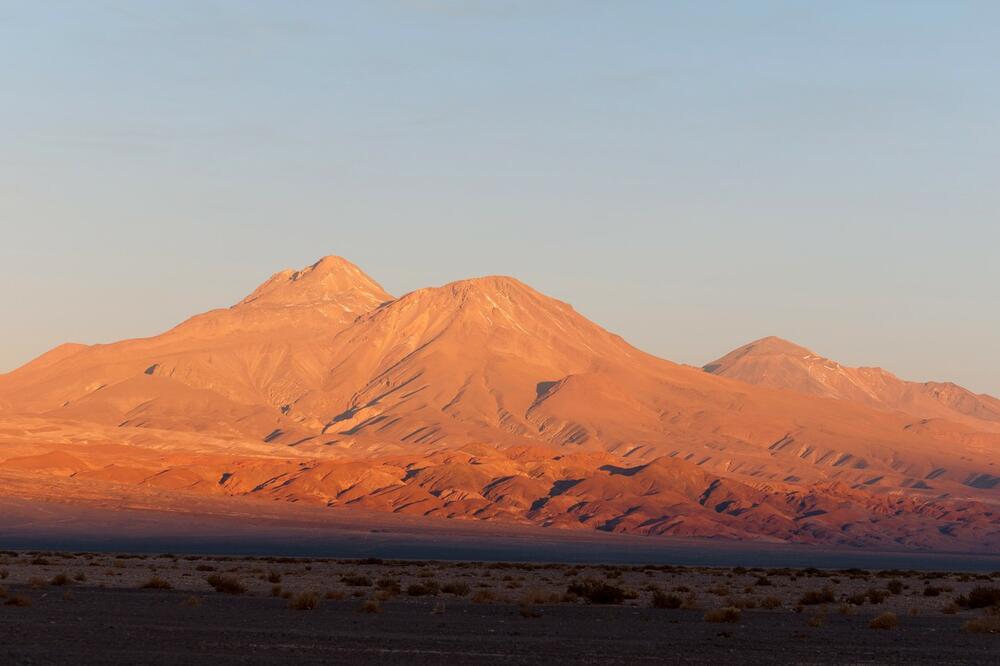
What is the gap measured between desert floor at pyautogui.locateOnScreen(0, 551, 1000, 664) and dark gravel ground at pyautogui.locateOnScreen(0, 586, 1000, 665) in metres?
0.04

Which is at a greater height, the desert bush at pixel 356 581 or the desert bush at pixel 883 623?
the desert bush at pixel 356 581

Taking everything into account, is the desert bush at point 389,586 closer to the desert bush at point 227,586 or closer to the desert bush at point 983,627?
the desert bush at point 227,586

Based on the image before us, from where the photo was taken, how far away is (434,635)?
25125mm

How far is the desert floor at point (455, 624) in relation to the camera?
71.8 ft

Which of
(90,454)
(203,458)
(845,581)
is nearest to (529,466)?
(203,458)

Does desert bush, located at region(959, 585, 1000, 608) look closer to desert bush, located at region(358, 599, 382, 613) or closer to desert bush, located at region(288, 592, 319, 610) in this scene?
desert bush, located at region(358, 599, 382, 613)

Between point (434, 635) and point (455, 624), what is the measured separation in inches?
92.5

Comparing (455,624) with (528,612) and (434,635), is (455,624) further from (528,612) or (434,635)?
(528,612)

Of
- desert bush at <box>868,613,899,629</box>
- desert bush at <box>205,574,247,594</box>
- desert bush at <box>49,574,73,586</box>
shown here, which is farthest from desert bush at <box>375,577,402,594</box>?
desert bush at <box>868,613,899,629</box>

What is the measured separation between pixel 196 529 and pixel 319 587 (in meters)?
80.7

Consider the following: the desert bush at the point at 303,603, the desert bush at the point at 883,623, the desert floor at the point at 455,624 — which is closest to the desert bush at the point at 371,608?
the desert floor at the point at 455,624

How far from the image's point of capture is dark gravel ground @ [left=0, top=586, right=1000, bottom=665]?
70.2 ft

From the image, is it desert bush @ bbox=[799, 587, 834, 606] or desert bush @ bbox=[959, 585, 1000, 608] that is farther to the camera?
desert bush @ bbox=[799, 587, 834, 606]

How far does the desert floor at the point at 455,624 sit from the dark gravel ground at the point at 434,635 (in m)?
0.04
